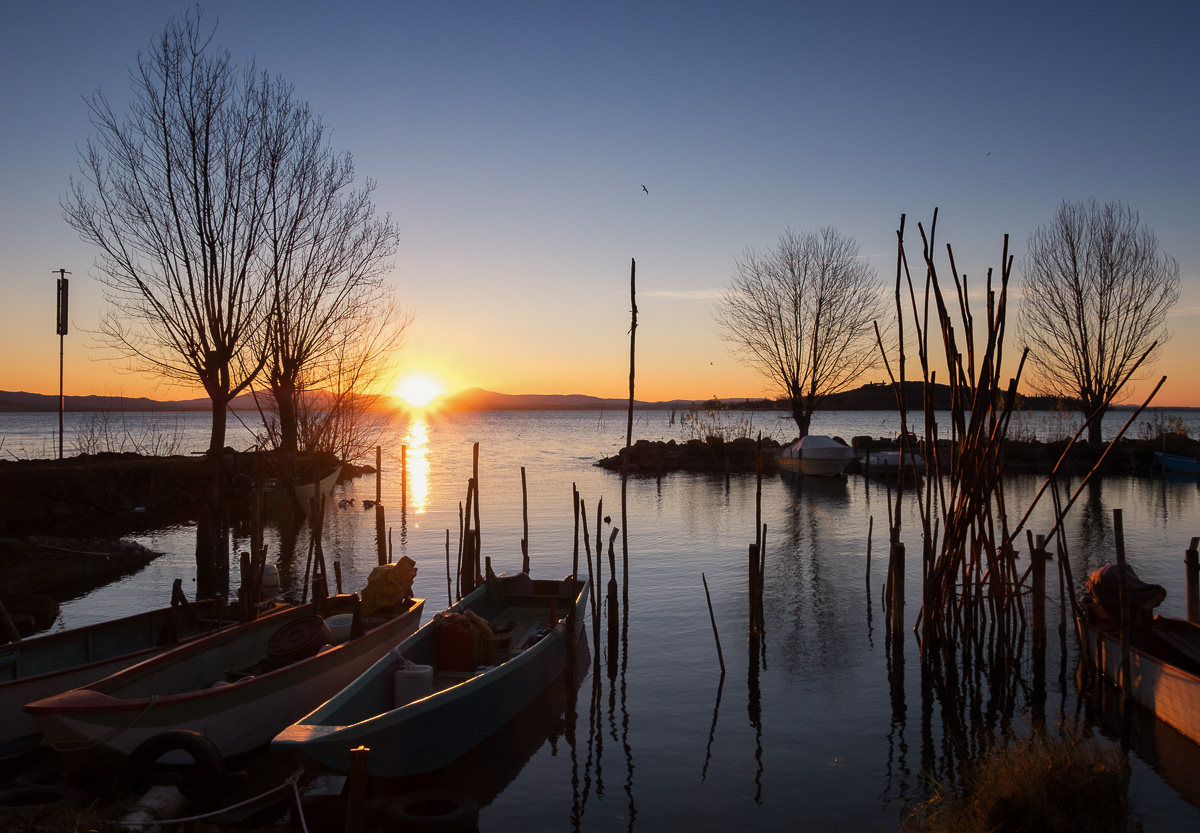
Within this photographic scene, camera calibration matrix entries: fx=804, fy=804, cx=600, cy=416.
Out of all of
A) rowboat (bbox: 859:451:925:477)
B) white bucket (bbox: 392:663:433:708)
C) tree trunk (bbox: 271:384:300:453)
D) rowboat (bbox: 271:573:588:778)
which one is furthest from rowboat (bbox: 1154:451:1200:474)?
white bucket (bbox: 392:663:433:708)

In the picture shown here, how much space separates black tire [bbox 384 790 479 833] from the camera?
6230 mm

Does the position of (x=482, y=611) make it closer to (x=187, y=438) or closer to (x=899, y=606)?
(x=899, y=606)

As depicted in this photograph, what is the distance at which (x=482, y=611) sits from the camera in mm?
11875

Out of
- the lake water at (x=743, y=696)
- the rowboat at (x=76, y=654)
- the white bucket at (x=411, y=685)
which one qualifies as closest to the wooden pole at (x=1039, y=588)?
the lake water at (x=743, y=696)

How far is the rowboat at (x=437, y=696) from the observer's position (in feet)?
21.9

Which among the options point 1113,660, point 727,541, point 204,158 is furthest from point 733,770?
point 204,158

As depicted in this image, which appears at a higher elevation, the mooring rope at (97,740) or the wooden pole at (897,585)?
the wooden pole at (897,585)

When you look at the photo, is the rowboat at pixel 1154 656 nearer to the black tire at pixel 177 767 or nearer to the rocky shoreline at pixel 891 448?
the black tire at pixel 177 767

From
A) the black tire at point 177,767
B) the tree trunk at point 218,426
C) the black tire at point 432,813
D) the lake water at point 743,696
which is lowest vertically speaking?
the lake water at point 743,696

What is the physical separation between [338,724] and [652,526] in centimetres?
1758

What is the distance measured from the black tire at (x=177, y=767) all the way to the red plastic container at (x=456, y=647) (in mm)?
3146

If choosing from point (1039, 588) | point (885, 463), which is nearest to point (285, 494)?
point (1039, 588)

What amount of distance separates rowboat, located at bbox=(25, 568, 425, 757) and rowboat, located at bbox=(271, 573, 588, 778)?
0.97 m

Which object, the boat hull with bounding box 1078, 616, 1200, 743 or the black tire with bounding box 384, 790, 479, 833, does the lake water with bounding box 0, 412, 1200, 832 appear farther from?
the black tire with bounding box 384, 790, 479, 833
